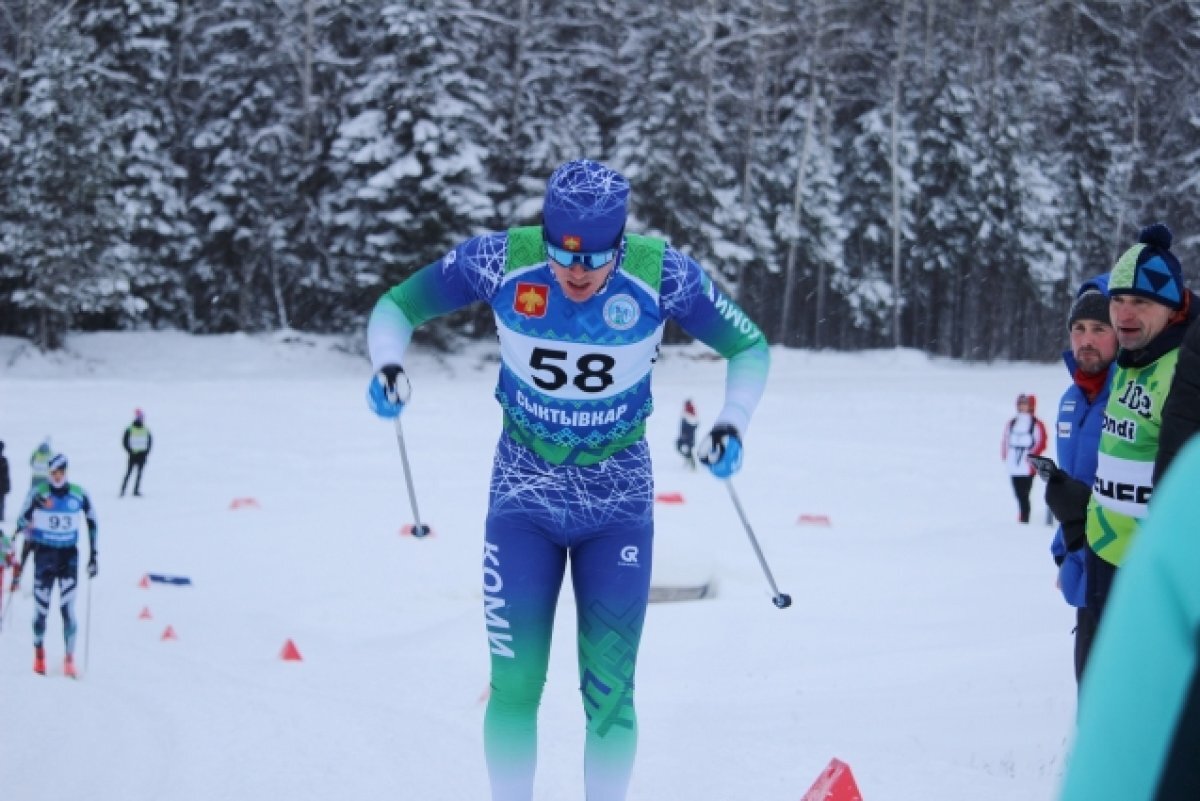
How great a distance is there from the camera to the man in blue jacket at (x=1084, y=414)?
549cm

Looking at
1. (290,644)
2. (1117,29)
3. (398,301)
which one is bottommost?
(290,644)

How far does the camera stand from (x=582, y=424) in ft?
16.2

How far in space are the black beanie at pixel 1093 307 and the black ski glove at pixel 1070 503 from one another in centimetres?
69

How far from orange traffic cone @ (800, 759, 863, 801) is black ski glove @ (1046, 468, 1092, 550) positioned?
153cm

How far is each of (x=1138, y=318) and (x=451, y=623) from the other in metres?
9.07

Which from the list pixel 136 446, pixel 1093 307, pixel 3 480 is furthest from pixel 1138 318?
pixel 136 446

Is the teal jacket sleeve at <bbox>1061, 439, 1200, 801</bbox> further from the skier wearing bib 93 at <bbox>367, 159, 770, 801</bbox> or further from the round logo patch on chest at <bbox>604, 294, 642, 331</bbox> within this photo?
the round logo patch on chest at <bbox>604, 294, 642, 331</bbox>

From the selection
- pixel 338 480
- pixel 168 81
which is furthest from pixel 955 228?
pixel 338 480

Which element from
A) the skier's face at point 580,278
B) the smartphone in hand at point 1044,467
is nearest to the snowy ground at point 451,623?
the smartphone in hand at point 1044,467

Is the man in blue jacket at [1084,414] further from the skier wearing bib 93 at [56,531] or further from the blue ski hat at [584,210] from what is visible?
the skier wearing bib 93 at [56,531]

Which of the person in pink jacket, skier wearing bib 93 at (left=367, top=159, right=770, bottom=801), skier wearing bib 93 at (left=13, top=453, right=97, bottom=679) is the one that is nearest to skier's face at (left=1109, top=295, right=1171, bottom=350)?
skier wearing bib 93 at (left=367, top=159, right=770, bottom=801)

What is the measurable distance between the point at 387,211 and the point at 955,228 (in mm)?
25004

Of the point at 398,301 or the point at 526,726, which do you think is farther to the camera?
the point at 398,301

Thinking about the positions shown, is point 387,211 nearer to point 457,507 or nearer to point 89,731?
point 457,507
